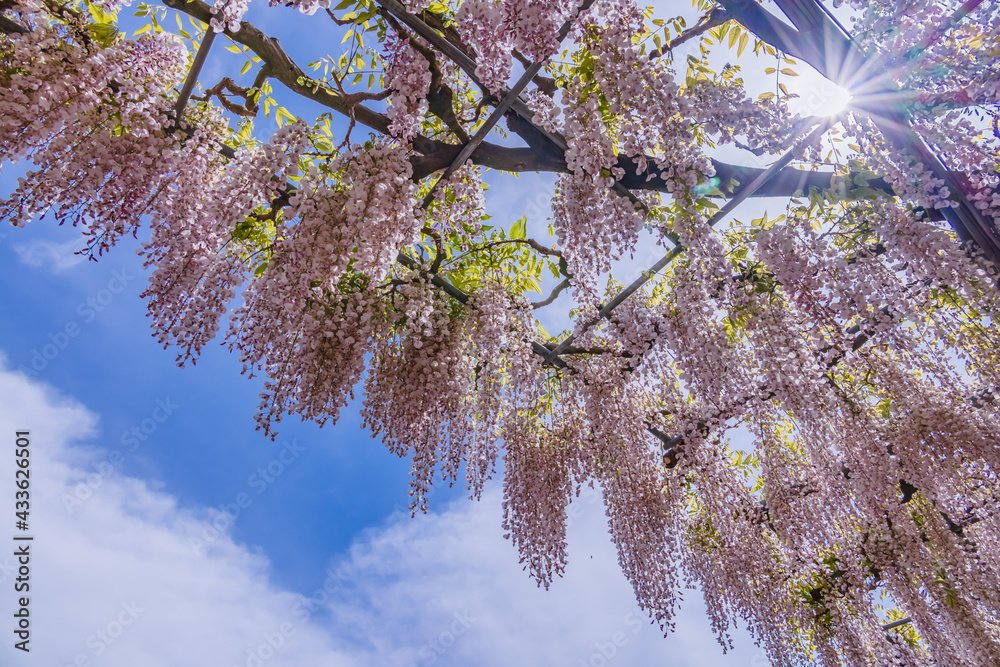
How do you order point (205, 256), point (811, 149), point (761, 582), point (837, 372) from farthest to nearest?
point (761, 582)
point (837, 372)
point (205, 256)
point (811, 149)

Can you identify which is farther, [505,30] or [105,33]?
[105,33]

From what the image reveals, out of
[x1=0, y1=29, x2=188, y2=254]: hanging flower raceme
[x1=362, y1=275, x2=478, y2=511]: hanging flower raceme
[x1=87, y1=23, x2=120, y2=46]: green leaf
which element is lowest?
[x1=362, y1=275, x2=478, y2=511]: hanging flower raceme

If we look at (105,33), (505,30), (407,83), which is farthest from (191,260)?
(505,30)

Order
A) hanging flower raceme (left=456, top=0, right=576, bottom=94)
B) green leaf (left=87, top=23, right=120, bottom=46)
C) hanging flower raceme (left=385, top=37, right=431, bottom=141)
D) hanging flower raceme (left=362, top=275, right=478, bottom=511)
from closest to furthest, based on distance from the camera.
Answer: hanging flower raceme (left=456, top=0, right=576, bottom=94) → green leaf (left=87, top=23, right=120, bottom=46) → hanging flower raceme (left=385, top=37, right=431, bottom=141) → hanging flower raceme (left=362, top=275, right=478, bottom=511)

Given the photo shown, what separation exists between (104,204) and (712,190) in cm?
320

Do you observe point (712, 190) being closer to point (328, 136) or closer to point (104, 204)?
point (328, 136)

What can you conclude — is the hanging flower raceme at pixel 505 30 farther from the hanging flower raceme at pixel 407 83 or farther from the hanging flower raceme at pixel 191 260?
the hanging flower raceme at pixel 191 260

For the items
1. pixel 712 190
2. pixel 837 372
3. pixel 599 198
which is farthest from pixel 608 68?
pixel 837 372

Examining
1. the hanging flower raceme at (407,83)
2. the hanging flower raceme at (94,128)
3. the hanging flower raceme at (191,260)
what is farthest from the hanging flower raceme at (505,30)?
the hanging flower raceme at (94,128)

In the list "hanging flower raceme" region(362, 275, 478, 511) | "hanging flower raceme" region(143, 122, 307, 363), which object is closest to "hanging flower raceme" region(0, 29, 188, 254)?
"hanging flower raceme" region(143, 122, 307, 363)

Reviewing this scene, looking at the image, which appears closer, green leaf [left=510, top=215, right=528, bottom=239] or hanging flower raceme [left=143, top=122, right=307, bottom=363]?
hanging flower raceme [left=143, top=122, right=307, bottom=363]

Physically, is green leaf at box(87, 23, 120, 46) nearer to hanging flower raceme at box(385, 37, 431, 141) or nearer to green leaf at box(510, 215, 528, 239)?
hanging flower raceme at box(385, 37, 431, 141)

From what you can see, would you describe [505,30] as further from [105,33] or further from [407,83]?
[105,33]

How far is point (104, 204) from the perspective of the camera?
2438 mm
